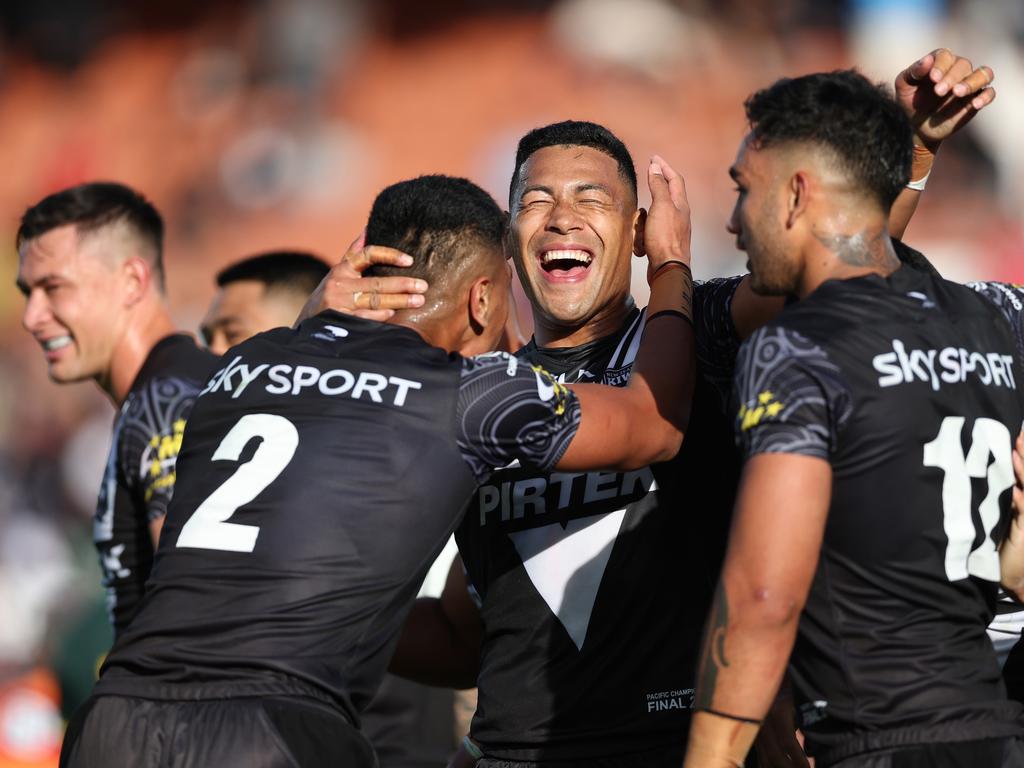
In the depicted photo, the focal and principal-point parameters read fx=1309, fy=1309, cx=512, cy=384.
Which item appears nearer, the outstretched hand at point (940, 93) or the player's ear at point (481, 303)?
the outstretched hand at point (940, 93)

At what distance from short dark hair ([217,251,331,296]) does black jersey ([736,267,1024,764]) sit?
3.85m

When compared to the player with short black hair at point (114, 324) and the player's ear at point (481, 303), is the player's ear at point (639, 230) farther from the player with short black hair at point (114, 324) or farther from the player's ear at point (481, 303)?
the player with short black hair at point (114, 324)

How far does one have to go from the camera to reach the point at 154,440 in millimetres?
5152

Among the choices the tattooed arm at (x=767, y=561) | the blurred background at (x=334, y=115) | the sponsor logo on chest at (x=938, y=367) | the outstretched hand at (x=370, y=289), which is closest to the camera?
the tattooed arm at (x=767, y=561)

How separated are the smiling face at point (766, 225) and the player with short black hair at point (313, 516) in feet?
1.79

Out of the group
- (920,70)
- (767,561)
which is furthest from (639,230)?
(767,561)

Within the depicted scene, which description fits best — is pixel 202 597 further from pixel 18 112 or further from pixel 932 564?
pixel 18 112

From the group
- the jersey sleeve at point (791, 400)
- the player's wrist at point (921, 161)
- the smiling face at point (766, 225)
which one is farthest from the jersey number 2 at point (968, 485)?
the player's wrist at point (921, 161)

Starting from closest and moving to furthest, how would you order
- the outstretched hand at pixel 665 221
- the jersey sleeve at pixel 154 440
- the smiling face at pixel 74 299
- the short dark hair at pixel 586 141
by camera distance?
the outstretched hand at pixel 665 221 → the short dark hair at pixel 586 141 → the jersey sleeve at pixel 154 440 → the smiling face at pixel 74 299

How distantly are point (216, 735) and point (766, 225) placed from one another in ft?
6.16

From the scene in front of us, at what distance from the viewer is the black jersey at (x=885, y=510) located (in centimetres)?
303

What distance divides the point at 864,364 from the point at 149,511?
308 centimetres

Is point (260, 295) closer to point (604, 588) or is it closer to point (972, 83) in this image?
point (604, 588)

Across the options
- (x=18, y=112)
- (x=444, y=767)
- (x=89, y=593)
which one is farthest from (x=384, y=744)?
(x=18, y=112)
